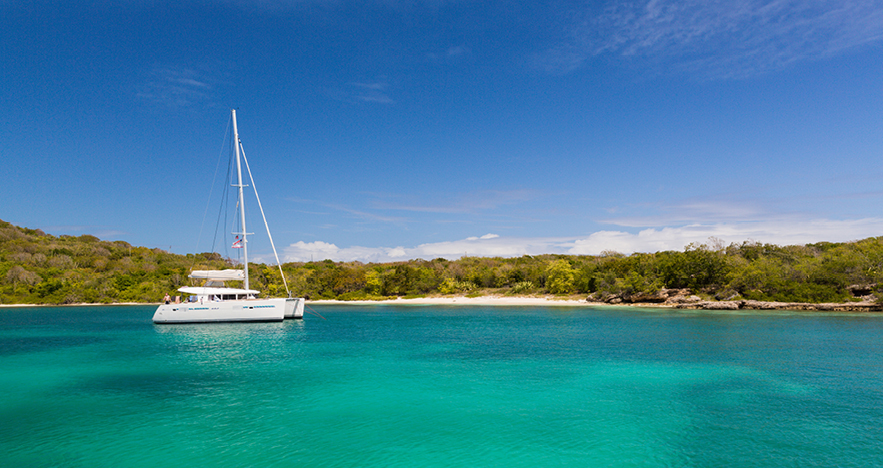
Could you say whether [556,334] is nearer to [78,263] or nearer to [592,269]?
[592,269]

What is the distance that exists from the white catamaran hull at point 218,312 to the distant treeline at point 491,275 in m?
22.7

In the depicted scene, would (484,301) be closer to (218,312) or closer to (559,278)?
(559,278)

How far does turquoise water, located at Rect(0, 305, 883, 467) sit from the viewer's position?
11172 mm

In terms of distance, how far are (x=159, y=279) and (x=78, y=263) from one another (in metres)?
22.2

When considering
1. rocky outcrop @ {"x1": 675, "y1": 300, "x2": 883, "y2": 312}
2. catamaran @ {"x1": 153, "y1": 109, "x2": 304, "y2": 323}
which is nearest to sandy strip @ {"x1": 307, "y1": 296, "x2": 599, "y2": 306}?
rocky outcrop @ {"x1": 675, "y1": 300, "x2": 883, "y2": 312}

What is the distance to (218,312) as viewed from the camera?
40.7 meters

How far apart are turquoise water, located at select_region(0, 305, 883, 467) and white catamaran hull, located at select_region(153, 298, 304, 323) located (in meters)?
9.62

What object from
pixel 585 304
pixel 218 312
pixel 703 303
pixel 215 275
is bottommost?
pixel 585 304

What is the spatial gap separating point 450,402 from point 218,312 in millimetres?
32301

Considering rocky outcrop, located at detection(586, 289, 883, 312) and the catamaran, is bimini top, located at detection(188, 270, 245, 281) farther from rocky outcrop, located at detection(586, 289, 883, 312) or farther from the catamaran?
rocky outcrop, located at detection(586, 289, 883, 312)

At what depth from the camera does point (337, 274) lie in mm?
94438

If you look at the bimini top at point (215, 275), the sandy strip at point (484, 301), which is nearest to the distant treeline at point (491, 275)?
the sandy strip at point (484, 301)

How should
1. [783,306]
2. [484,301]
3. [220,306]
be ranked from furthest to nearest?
[484,301], [783,306], [220,306]

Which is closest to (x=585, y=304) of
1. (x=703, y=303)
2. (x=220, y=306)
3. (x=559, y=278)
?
(x=559, y=278)
